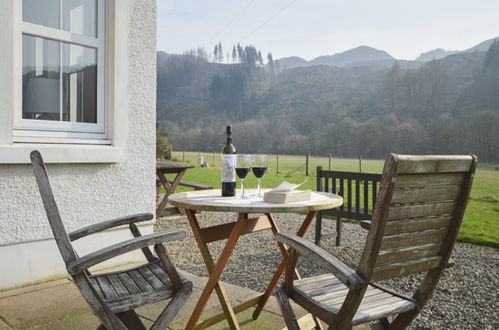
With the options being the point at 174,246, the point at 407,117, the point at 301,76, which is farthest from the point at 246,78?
the point at 174,246

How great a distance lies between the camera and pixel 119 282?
1.93 metres

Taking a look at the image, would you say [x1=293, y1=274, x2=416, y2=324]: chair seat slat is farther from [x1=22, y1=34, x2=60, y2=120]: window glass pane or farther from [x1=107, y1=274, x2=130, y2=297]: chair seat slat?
[x1=22, y1=34, x2=60, y2=120]: window glass pane

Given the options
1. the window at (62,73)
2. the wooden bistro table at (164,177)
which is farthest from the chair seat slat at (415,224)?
the wooden bistro table at (164,177)

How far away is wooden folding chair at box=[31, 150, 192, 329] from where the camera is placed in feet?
5.12

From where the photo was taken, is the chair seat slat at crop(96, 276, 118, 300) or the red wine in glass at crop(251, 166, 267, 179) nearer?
the chair seat slat at crop(96, 276, 118, 300)

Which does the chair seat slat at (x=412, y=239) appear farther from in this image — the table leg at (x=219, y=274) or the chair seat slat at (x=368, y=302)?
the table leg at (x=219, y=274)

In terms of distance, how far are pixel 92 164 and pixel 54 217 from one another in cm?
187

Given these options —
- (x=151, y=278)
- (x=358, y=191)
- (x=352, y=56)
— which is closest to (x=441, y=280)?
(x=358, y=191)

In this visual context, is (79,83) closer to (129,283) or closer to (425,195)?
(129,283)

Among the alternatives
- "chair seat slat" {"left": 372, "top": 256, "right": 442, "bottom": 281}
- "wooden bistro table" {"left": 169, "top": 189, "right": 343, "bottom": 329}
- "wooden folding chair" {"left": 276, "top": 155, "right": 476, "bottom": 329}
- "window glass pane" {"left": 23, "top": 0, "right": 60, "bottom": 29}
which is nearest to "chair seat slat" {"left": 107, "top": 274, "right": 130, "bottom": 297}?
"wooden bistro table" {"left": 169, "top": 189, "right": 343, "bottom": 329}

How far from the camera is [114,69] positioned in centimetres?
346

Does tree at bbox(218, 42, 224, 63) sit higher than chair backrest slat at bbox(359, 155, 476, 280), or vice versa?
A: tree at bbox(218, 42, 224, 63)

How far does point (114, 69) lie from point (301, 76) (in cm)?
10013

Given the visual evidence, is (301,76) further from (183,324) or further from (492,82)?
(183,324)
